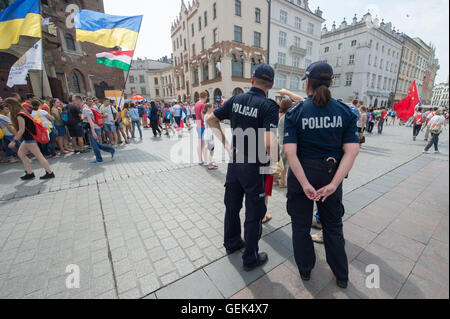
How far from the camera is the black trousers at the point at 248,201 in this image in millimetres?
2033

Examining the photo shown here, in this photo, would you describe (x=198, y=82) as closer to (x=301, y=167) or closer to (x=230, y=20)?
(x=230, y=20)

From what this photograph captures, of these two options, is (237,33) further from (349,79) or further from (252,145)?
(252,145)

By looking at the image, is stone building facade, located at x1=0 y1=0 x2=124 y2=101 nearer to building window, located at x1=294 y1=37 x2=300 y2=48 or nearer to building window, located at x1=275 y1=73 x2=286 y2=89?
building window, located at x1=275 y1=73 x2=286 y2=89

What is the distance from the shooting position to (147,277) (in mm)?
2166

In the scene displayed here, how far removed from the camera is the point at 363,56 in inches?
1344

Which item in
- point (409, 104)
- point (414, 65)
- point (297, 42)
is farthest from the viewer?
point (414, 65)

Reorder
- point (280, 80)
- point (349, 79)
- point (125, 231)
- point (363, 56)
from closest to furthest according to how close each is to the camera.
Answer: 1. point (125, 231)
2. point (280, 80)
3. point (363, 56)
4. point (349, 79)

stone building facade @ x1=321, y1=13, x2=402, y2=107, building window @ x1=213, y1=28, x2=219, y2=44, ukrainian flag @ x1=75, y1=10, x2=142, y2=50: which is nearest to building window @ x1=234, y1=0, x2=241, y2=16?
building window @ x1=213, y1=28, x2=219, y2=44

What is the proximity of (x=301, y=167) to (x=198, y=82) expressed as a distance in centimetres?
2985

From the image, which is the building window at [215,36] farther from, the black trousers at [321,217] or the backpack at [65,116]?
the black trousers at [321,217]

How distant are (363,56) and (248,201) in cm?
4411

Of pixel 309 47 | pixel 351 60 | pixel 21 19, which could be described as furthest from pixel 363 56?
pixel 21 19

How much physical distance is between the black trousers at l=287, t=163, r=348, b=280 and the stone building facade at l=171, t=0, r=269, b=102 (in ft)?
67.5
